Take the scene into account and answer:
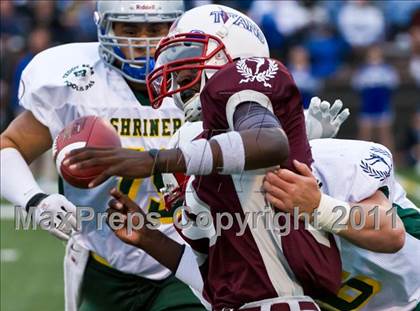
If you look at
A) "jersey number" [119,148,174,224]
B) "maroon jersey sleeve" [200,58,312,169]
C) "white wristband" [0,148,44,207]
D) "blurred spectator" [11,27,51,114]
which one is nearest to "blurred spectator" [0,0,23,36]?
"blurred spectator" [11,27,51,114]

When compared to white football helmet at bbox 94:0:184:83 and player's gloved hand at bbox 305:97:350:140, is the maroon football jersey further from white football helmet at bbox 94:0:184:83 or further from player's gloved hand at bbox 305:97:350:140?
white football helmet at bbox 94:0:184:83

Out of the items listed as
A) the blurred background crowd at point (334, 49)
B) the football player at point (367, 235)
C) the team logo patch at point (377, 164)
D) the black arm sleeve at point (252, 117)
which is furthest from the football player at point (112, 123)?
the blurred background crowd at point (334, 49)

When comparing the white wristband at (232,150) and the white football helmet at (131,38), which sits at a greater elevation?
the white wristband at (232,150)

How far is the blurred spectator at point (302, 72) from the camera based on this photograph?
12562 millimetres

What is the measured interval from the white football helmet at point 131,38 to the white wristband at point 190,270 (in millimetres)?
994

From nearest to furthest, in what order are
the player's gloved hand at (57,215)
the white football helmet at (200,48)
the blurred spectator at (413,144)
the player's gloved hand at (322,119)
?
the white football helmet at (200,48) < the player's gloved hand at (322,119) < the player's gloved hand at (57,215) < the blurred spectator at (413,144)

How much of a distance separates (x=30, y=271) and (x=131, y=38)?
12.7 ft

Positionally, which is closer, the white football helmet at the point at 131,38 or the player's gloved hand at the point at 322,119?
the player's gloved hand at the point at 322,119

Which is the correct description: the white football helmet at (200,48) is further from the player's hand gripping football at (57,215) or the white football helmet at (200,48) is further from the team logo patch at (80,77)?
the team logo patch at (80,77)

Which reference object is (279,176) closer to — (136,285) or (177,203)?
(177,203)

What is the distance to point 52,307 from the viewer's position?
21.6ft

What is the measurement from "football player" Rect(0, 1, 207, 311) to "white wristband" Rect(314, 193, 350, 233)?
128 centimetres

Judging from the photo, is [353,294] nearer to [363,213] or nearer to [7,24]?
[363,213]

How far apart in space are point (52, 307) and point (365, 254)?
3786mm
